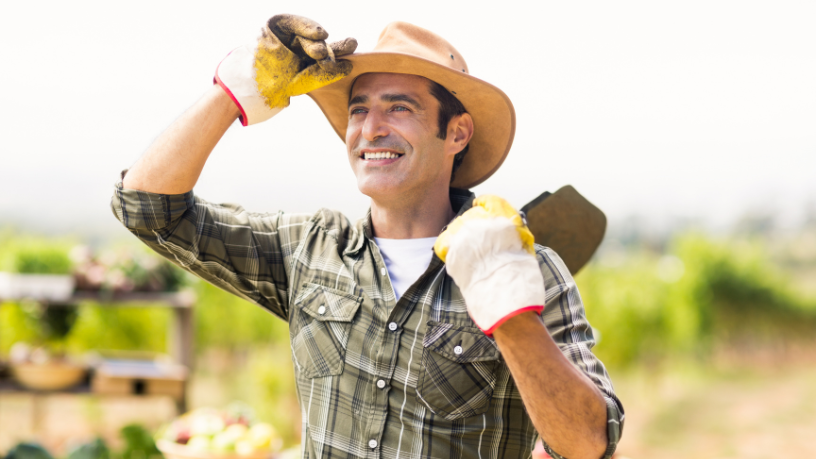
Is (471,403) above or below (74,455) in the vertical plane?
above

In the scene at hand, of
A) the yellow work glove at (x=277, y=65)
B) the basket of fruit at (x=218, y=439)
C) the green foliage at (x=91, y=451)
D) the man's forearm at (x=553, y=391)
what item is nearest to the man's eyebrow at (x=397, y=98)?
the yellow work glove at (x=277, y=65)

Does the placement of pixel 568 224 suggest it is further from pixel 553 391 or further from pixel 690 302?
pixel 690 302

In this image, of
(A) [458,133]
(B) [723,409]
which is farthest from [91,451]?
(B) [723,409]

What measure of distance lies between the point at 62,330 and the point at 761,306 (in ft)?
31.8

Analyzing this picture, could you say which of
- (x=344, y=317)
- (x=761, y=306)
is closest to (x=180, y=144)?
(x=344, y=317)

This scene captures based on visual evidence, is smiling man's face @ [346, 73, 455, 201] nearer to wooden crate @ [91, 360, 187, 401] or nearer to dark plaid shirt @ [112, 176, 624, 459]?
dark plaid shirt @ [112, 176, 624, 459]

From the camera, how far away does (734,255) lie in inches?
356

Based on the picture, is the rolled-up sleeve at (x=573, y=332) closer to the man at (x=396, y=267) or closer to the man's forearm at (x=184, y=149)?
the man at (x=396, y=267)

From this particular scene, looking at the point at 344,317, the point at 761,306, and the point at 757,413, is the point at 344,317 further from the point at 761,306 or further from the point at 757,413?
the point at 761,306

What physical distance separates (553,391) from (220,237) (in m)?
0.92

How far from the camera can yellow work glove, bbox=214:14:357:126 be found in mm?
1424

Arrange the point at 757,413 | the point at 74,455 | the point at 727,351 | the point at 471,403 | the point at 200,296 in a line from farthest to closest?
1. the point at 727,351
2. the point at 757,413
3. the point at 200,296
4. the point at 74,455
5. the point at 471,403

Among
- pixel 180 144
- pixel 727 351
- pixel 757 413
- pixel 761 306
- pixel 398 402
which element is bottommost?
pixel 757 413

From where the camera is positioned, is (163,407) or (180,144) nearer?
(180,144)
